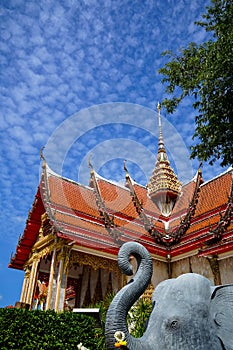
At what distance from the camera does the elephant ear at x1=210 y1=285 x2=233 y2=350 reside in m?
2.26

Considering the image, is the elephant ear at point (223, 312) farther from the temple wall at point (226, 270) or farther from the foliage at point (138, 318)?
the temple wall at point (226, 270)

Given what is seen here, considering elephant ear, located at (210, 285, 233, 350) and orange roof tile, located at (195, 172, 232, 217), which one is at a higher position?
orange roof tile, located at (195, 172, 232, 217)

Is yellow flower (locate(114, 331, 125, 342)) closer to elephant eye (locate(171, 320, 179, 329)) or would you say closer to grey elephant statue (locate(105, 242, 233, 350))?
grey elephant statue (locate(105, 242, 233, 350))

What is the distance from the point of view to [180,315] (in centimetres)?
225

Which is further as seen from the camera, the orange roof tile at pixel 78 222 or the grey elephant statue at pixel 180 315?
the orange roof tile at pixel 78 222

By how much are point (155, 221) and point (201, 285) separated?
1182cm

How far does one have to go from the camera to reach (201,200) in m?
14.0

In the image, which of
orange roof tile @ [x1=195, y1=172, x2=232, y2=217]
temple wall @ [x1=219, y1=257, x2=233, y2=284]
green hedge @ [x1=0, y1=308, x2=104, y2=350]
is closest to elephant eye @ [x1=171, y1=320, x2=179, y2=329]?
green hedge @ [x1=0, y1=308, x2=104, y2=350]

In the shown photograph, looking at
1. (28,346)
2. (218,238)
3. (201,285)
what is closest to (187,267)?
(218,238)

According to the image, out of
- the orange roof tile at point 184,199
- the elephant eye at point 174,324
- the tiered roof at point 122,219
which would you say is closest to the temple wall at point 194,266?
the tiered roof at point 122,219

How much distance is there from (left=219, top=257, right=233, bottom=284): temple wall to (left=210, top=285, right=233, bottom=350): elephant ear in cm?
766

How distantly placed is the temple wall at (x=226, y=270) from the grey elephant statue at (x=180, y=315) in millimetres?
7650

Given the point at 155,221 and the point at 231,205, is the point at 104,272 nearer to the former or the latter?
the point at 155,221

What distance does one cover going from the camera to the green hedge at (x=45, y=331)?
579 centimetres
